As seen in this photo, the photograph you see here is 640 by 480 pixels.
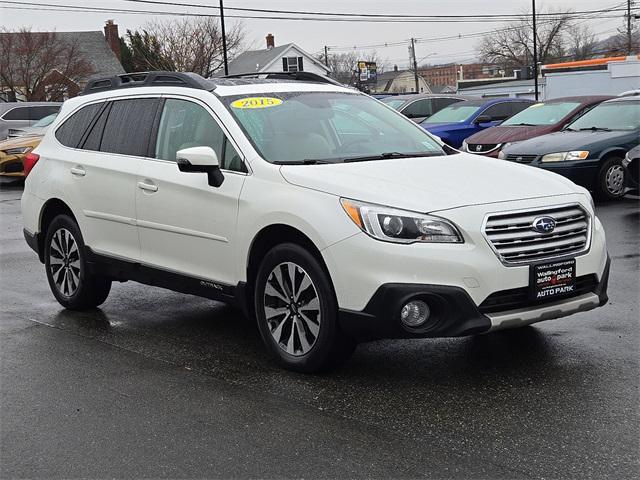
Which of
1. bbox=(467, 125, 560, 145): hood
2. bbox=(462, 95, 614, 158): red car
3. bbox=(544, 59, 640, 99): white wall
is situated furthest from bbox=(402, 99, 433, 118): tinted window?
bbox=(544, 59, 640, 99): white wall

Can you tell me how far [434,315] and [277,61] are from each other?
227 ft

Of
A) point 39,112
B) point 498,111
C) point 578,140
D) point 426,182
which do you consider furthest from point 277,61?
point 426,182

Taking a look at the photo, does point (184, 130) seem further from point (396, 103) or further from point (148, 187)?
point (396, 103)

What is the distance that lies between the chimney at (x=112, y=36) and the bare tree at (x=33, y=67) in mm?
19055

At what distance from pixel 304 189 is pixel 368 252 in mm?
659

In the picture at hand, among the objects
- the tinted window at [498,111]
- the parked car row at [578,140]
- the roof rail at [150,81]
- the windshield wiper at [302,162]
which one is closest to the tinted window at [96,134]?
the roof rail at [150,81]

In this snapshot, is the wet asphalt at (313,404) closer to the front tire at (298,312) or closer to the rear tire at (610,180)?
the front tire at (298,312)

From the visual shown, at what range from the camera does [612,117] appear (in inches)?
561

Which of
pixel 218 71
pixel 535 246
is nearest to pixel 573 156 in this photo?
pixel 535 246

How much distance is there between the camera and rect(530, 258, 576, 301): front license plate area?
4961 millimetres

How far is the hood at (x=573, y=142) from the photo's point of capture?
43.0ft

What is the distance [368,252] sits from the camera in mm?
4875

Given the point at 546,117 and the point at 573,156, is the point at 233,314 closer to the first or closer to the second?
the point at 573,156

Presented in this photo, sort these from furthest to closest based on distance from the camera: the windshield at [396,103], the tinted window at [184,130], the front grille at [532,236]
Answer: the windshield at [396,103]
the tinted window at [184,130]
the front grille at [532,236]
